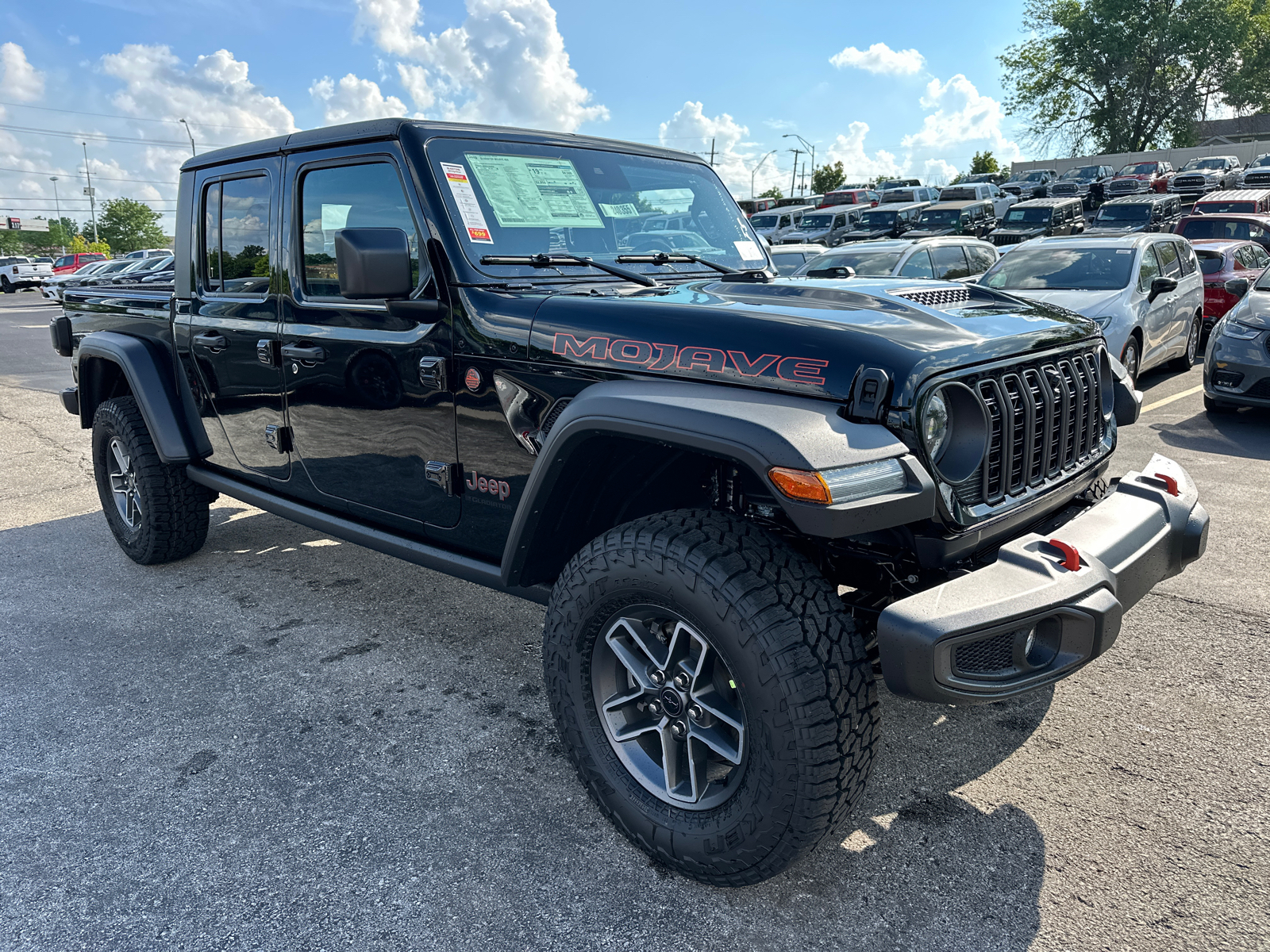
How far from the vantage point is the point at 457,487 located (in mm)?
3055

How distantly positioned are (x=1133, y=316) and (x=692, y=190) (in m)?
6.39

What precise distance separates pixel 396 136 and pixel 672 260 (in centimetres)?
102

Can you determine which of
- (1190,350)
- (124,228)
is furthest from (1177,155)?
(124,228)

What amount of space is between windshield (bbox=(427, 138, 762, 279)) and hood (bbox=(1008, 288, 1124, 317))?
5.43m

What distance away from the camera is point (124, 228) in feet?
301

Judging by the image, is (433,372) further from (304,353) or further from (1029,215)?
(1029,215)

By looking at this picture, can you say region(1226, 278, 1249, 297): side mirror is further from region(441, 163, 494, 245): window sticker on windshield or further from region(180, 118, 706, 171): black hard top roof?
region(441, 163, 494, 245): window sticker on windshield

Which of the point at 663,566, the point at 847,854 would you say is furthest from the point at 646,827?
the point at 663,566

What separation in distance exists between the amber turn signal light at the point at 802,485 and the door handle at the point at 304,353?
2.05m

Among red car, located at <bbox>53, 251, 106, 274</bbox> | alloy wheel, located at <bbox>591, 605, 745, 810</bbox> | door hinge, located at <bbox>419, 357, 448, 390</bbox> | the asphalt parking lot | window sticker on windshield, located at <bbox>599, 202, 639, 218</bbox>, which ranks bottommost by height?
the asphalt parking lot

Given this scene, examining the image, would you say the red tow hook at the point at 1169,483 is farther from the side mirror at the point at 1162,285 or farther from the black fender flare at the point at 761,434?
the side mirror at the point at 1162,285

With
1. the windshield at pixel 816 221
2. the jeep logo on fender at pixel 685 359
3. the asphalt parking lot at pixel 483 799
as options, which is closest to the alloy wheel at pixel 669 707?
the asphalt parking lot at pixel 483 799

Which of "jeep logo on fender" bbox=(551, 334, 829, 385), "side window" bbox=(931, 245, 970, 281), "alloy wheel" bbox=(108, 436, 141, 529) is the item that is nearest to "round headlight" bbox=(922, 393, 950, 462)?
"jeep logo on fender" bbox=(551, 334, 829, 385)

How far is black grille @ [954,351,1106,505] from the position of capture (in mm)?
2373
